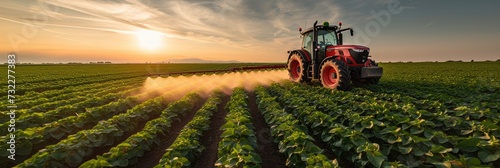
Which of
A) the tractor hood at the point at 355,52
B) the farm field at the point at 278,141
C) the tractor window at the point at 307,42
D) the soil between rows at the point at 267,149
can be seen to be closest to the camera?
the farm field at the point at 278,141

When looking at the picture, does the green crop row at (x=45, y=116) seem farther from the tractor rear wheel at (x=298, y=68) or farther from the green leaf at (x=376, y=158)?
the tractor rear wheel at (x=298, y=68)

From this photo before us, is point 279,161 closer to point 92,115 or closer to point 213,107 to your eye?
point 213,107

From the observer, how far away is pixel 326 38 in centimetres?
1154

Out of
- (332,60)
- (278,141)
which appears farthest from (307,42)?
(278,141)

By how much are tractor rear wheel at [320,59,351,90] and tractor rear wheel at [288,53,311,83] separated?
143cm

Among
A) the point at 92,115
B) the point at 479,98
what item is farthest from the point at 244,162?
the point at 479,98

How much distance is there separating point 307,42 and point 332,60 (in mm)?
2618

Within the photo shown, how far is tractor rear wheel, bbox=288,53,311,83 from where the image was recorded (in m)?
12.0

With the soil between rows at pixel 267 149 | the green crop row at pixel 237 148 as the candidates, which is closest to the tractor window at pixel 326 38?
the soil between rows at pixel 267 149

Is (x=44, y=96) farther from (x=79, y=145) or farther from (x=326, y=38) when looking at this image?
(x=326, y=38)

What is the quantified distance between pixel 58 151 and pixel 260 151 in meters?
3.49

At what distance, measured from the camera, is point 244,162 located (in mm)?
3555

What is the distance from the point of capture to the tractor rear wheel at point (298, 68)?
11953 mm

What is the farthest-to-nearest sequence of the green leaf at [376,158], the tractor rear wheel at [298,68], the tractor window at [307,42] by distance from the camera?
the tractor rear wheel at [298,68]
the tractor window at [307,42]
the green leaf at [376,158]
